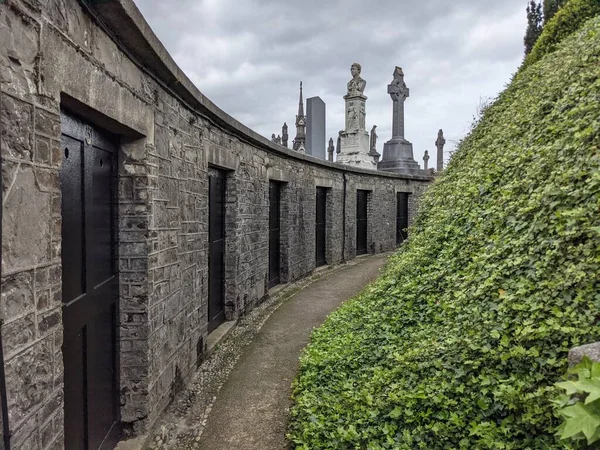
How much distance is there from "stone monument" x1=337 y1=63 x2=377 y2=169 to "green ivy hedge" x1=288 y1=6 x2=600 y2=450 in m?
8.42

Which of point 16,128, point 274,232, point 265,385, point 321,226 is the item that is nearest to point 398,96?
point 321,226

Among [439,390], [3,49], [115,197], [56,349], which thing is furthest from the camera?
[115,197]

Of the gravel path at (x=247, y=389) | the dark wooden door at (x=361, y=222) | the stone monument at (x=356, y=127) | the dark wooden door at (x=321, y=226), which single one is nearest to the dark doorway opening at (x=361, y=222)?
the dark wooden door at (x=361, y=222)

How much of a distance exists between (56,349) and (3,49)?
4.47ft

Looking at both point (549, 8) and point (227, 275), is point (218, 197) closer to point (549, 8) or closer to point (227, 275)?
point (227, 275)

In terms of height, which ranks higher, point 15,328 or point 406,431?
point 15,328

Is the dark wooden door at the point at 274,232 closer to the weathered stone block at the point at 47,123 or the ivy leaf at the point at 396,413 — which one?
the ivy leaf at the point at 396,413

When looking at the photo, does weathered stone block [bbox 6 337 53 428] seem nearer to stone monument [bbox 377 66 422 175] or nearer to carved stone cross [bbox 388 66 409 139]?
stone monument [bbox 377 66 422 175]

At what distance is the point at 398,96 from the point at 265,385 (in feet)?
43.9

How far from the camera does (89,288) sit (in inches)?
109

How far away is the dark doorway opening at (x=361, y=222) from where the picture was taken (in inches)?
517

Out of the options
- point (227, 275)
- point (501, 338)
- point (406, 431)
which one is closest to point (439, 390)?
point (406, 431)

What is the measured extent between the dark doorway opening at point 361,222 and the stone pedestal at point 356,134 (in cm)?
115

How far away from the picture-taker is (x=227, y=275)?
606 centimetres
